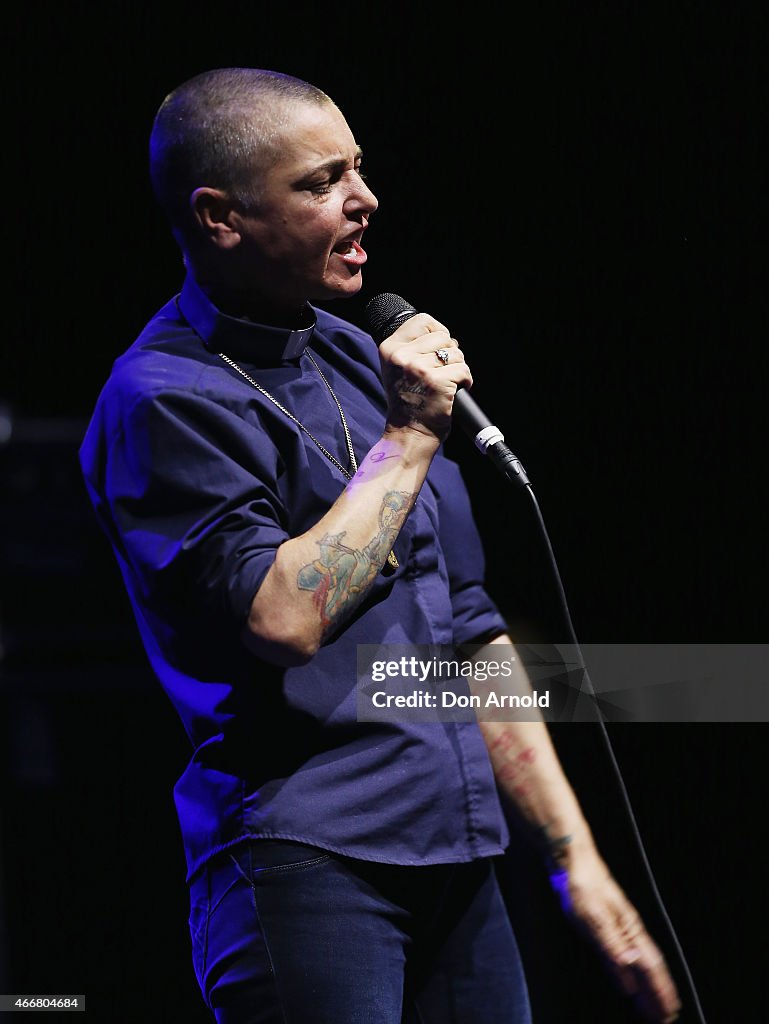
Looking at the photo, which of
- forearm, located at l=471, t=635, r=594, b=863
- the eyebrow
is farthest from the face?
forearm, located at l=471, t=635, r=594, b=863

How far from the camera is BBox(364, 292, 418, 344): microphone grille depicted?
53.4 inches

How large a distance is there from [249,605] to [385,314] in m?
0.41

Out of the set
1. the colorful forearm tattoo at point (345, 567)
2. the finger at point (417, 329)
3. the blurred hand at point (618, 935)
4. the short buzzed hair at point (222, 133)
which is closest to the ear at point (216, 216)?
the short buzzed hair at point (222, 133)

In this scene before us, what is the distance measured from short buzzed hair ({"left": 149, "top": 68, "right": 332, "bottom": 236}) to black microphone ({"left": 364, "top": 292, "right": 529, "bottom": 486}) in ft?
0.64

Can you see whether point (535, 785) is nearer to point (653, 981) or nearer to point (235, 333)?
point (653, 981)

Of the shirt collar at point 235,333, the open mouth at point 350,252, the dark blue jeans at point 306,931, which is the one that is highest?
the open mouth at point 350,252

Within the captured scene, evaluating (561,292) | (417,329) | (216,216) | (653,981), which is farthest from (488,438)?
(561,292)

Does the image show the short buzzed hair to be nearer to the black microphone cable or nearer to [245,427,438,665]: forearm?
the black microphone cable

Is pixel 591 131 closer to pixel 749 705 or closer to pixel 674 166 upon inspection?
pixel 674 166

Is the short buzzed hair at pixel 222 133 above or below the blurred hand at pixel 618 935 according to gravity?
above

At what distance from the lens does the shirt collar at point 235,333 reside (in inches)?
53.8

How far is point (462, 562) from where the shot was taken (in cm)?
156

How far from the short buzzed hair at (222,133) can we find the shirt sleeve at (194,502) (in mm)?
273

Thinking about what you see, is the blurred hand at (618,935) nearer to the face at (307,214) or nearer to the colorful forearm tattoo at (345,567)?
the colorful forearm tattoo at (345,567)
